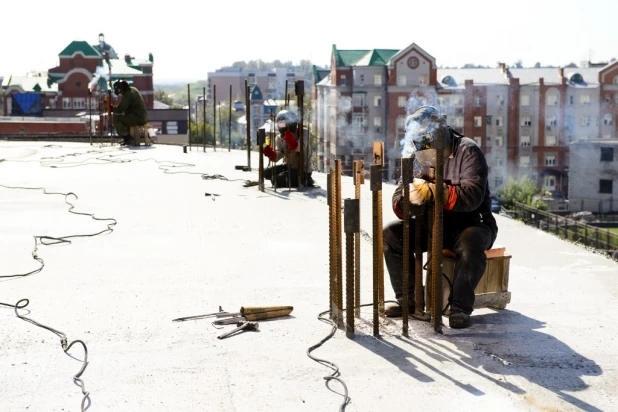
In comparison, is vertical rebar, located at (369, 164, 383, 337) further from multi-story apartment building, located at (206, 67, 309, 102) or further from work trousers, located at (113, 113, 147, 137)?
multi-story apartment building, located at (206, 67, 309, 102)

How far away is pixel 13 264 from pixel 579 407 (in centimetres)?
467

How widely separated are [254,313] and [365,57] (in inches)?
2334

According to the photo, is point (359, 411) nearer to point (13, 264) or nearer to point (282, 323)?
point (282, 323)

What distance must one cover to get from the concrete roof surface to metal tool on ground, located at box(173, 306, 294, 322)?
Answer: 0.08 meters

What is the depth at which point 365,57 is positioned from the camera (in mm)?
63688

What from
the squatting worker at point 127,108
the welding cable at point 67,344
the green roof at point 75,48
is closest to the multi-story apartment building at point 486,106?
the green roof at point 75,48

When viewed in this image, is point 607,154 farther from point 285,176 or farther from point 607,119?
point 285,176

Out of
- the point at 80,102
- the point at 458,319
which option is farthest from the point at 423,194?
the point at 80,102

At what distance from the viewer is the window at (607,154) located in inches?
2254

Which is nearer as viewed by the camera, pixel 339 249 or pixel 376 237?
pixel 376 237

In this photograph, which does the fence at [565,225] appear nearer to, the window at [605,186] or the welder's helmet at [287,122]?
the welder's helmet at [287,122]

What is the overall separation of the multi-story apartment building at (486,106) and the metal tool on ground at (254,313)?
178 feet

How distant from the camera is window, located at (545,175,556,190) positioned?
68.2m

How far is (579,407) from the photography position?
4090 millimetres
